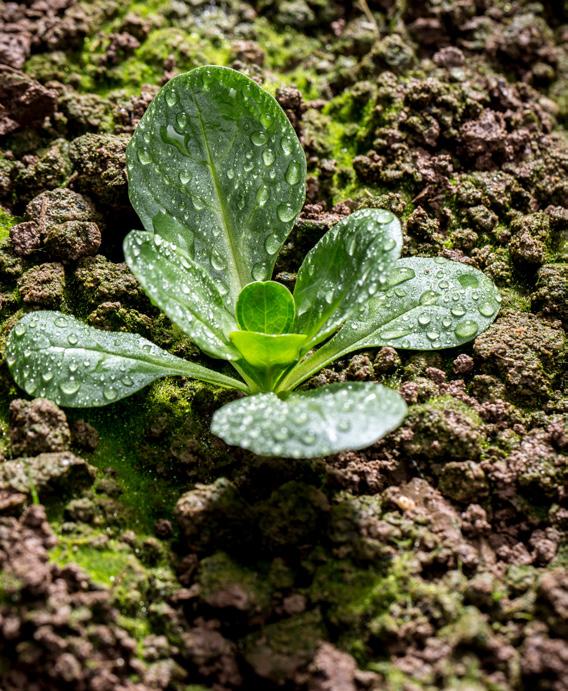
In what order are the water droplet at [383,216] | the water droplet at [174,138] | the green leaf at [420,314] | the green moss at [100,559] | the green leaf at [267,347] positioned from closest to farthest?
the green moss at [100,559] → the green leaf at [267,347] → the water droplet at [383,216] → the green leaf at [420,314] → the water droplet at [174,138]

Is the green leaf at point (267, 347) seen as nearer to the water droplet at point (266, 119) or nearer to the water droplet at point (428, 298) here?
the water droplet at point (428, 298)

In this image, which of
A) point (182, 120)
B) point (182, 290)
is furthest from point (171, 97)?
point (182, 290)

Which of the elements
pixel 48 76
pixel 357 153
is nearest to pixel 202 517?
pixel 357 153

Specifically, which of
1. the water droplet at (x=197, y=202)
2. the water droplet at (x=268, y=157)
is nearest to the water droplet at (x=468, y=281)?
the water droplet at (x=268, y=157)

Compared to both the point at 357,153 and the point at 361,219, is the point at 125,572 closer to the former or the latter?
the point at 361,219

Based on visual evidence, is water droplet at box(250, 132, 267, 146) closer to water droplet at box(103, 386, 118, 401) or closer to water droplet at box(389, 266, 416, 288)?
water droplet at box(389, 266, 416, 288)

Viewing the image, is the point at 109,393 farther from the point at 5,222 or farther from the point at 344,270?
the point at 5,222

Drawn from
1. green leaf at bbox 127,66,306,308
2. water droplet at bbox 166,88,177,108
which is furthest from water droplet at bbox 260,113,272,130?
water droplet at bbox 166,88,177,108
